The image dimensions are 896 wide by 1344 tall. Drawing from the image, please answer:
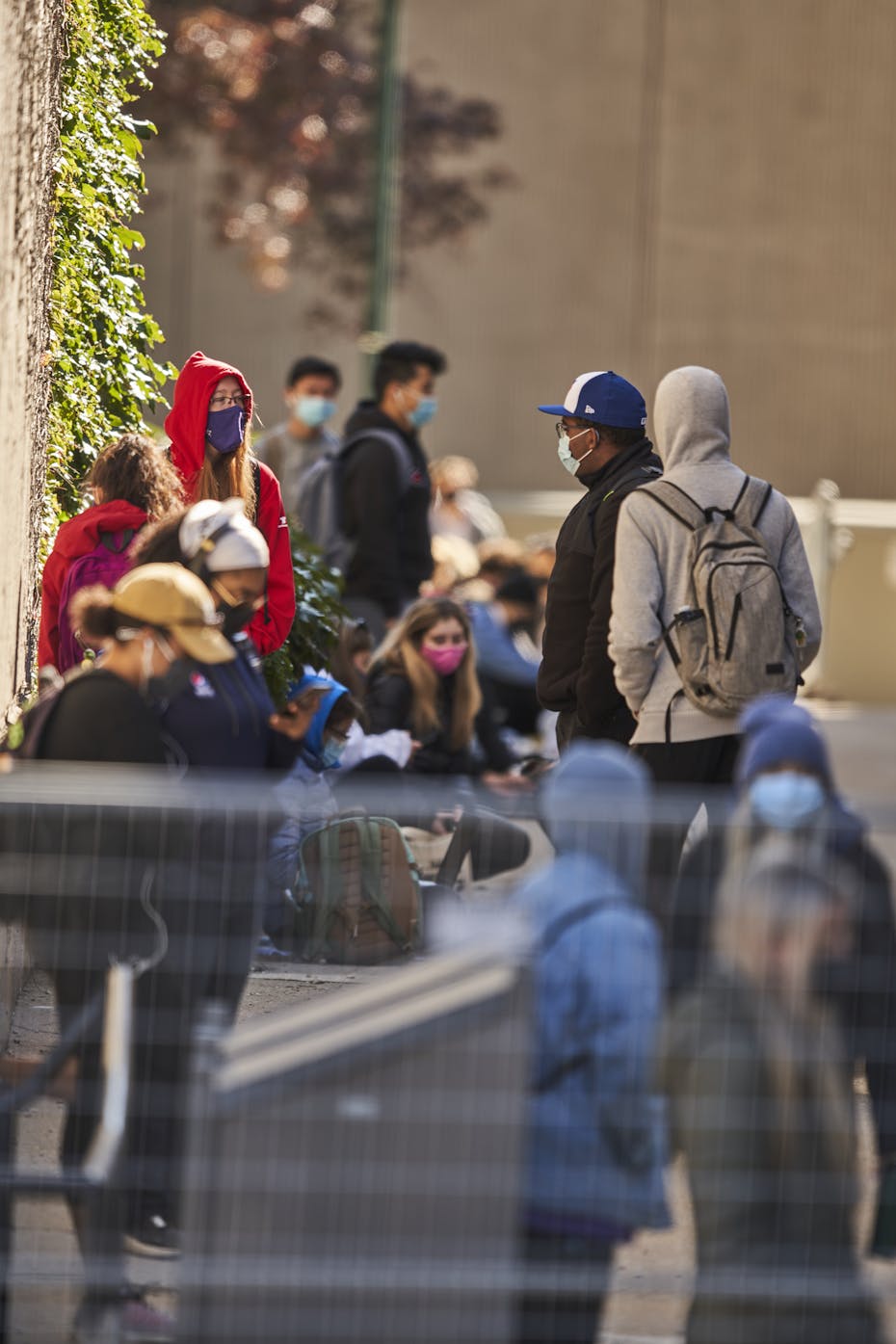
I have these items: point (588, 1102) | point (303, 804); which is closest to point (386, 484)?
point (303, 804)

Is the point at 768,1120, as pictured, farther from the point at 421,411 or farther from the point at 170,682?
the point at 421,411

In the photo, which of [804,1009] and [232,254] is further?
[232,254]

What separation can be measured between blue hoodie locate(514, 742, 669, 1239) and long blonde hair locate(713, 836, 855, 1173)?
0.53 feet

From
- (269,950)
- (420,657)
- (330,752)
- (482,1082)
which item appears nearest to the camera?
(482,1082)

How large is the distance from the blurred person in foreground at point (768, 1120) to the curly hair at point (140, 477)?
234 centimetres

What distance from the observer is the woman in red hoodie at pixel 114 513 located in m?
5.77

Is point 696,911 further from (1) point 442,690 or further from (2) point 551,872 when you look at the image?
(1) point 442,690

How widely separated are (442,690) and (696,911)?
17.1 feet

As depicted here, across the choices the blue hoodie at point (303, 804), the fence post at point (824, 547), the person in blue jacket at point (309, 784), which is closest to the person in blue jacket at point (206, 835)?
the blue hoodie at point (303, 804)

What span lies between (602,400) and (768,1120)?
2831mm

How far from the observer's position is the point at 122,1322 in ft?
14.0

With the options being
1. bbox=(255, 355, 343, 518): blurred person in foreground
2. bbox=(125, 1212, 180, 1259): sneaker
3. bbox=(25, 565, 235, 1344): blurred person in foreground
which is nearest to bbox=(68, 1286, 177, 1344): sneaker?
bbox=(25, 565, 235, 1344): blurred person in foreground

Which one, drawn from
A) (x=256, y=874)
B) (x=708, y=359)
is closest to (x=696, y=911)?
(x=256, y=874)

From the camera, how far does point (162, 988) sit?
439 cm
